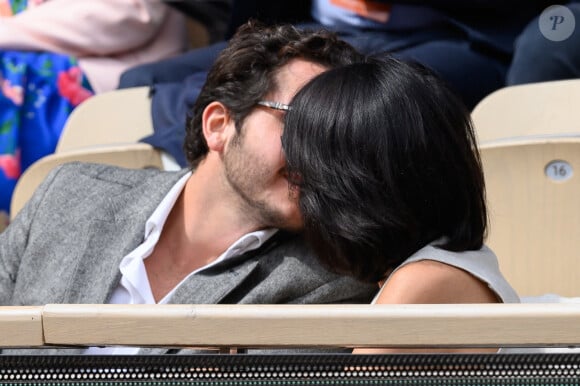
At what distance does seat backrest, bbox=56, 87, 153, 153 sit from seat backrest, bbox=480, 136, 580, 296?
0.92m

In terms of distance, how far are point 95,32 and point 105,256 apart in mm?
1491

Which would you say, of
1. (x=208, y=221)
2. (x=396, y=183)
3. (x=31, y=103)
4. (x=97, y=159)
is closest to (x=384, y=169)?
(x=396, y=183)

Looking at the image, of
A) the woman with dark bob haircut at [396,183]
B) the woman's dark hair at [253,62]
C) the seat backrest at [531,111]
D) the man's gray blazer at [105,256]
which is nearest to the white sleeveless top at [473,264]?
the woman with dark bob haircut at [396,183]

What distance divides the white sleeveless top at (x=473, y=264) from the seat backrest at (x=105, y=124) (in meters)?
1.14

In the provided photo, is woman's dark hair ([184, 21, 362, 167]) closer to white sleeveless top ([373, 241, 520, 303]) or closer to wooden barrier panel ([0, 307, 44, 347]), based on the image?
white sleeveless top ([373, 241, 520, 303])

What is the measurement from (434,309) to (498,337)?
6cm

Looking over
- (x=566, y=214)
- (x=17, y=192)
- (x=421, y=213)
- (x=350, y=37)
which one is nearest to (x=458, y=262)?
(x=421, y=213)

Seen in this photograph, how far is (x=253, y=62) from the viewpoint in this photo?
1.86 m

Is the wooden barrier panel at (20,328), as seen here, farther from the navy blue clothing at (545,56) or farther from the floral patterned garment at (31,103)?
the floral patterned garment at (31,103)

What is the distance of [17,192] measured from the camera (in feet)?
7.11

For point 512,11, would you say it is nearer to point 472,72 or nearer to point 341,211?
point 472,72

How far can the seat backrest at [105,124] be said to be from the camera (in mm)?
2414

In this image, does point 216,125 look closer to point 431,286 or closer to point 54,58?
point 431,286

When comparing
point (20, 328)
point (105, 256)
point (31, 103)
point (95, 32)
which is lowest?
point (31, 103)
